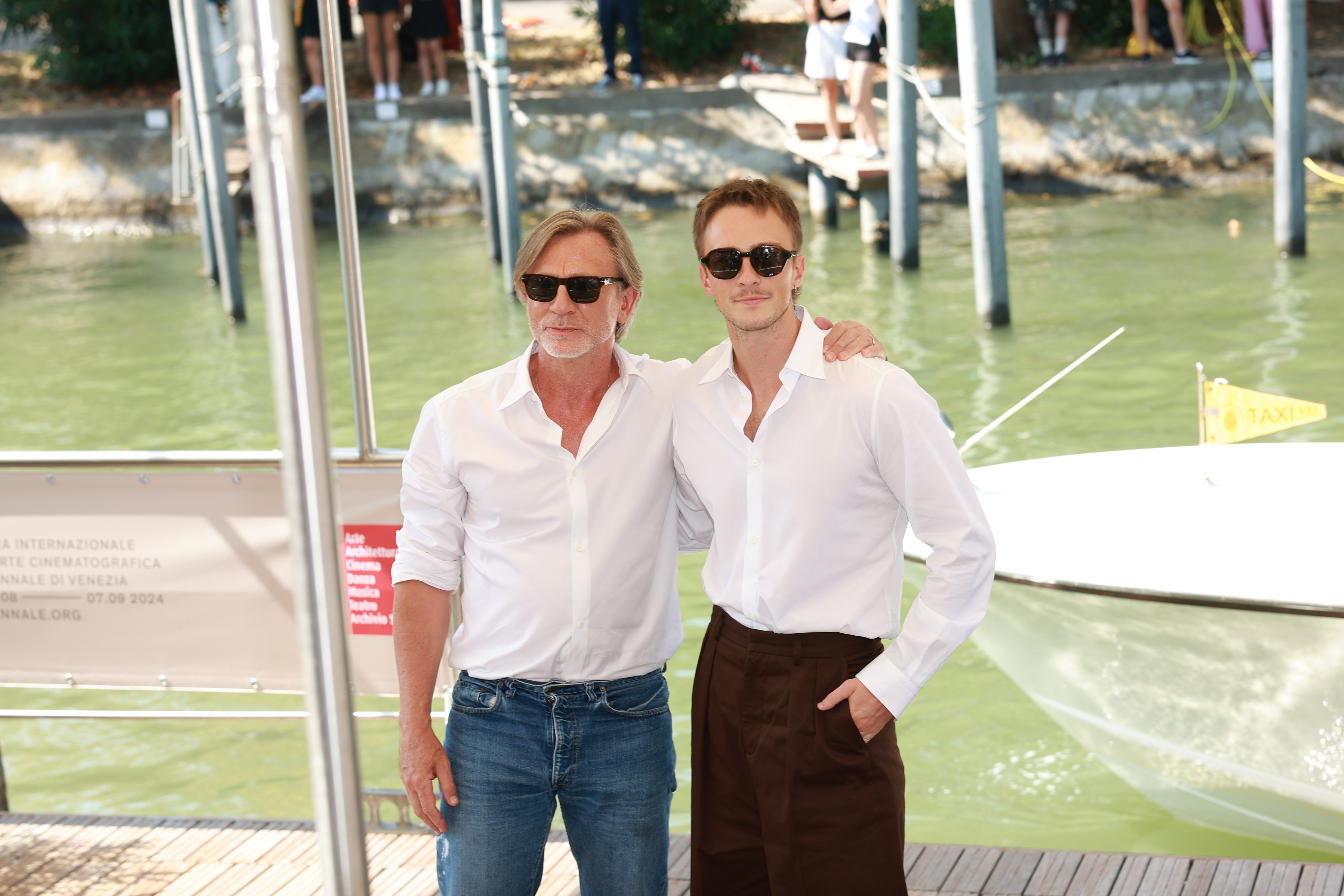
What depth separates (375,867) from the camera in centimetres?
379

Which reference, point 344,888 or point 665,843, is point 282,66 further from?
point 665,843

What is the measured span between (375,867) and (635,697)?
148cm

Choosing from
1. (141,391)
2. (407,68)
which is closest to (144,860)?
(141,391)

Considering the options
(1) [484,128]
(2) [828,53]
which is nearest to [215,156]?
(1) [484,128]

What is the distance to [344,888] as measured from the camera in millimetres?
1151

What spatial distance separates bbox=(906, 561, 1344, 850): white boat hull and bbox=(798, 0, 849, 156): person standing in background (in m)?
10.0

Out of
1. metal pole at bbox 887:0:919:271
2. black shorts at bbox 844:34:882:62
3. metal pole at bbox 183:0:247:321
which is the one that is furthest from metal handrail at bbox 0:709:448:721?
black shorts at bbox 844:34:882:62

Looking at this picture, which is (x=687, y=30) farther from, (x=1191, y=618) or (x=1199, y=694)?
(x=1191, y=618)

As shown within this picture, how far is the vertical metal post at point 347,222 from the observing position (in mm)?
3363

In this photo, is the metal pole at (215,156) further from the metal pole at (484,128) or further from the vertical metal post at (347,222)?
the vertical metal post at (347,222)

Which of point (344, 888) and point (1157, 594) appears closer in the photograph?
point (344, 888)

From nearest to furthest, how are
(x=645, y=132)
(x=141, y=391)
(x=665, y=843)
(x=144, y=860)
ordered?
(x=665, y=843) < (x=144, y=860) < (x=141, y=391) < (x=645, y=132)

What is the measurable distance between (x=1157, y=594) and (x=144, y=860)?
291cm

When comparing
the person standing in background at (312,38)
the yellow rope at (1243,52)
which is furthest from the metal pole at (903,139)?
the person standing in background at (312,38)
